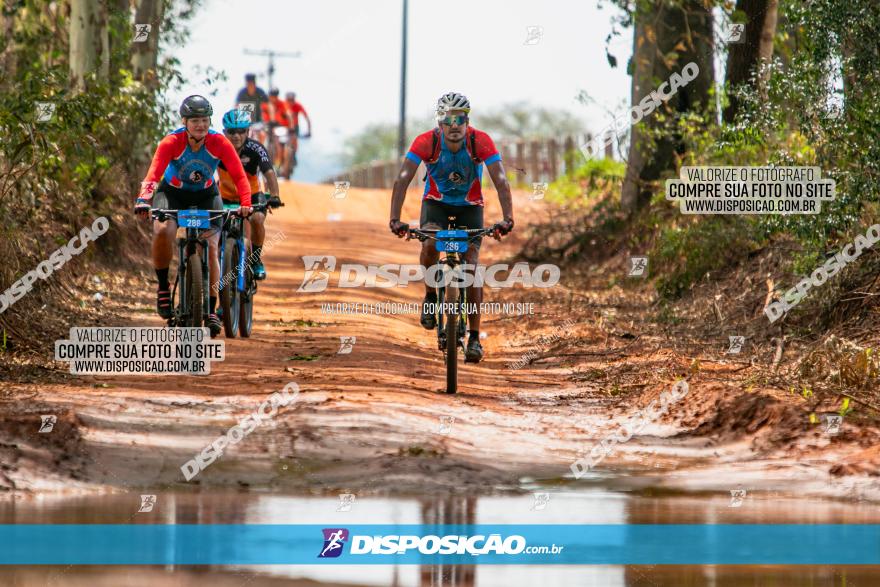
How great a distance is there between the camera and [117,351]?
495 inches

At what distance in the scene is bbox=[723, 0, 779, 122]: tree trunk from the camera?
19.1 metres

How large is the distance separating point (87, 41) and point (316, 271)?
17.4 feet

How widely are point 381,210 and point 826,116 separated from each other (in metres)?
23.8

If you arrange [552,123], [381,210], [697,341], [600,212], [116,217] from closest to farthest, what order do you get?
1. [697,341]
2. [116,217]
3. [600,212]
4. [381,210]
5. [552,123]

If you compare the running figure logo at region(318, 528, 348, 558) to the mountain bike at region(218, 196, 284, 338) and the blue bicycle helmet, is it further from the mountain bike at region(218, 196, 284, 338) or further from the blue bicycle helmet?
the blue bicycle helmet

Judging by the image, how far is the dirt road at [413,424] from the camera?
833cm

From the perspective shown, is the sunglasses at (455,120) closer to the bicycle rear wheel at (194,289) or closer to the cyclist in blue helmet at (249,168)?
the bicycle rear wheel at (194,289)

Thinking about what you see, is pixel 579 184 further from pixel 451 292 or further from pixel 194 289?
pixel 451 292

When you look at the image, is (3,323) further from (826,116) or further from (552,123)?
(552,123)

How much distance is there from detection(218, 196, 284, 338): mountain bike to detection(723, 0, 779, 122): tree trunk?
7974mm

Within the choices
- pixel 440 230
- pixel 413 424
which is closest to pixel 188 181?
pixel 440 230

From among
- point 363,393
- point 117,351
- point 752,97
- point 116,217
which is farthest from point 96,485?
point 116,217

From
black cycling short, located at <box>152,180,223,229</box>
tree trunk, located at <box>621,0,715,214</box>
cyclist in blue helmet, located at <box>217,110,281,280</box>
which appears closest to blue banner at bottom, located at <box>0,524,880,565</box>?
black cycling short, located at <box>152,180,223,229</box>

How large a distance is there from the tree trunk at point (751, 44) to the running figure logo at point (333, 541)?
13.3m
